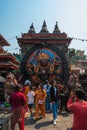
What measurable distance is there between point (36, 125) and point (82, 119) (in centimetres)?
564

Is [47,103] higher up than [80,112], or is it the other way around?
[47,103]

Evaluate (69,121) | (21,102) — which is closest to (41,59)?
(69,121)

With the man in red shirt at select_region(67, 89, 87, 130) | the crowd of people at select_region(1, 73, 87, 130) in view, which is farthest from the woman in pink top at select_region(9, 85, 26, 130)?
the man in red shirt at select_region(67, 89, 87, 130)

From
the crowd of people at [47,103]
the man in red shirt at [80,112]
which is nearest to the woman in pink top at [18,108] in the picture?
the crowd of people at [47,103]

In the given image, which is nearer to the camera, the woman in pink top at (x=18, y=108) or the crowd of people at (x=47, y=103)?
the crowd of people at (x=47, y=103)

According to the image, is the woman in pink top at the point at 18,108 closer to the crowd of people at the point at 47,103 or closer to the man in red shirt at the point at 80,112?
the crowd of people at the point at 47,103

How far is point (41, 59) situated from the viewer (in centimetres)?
3341

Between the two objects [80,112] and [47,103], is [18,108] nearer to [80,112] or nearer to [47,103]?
[80,112]

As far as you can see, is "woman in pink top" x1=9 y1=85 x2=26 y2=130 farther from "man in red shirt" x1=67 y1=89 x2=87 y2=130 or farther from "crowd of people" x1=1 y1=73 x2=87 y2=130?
"man in red shirt" x1=67 y1=89 x2=87 y2=130

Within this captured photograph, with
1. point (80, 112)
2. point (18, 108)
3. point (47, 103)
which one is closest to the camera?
point (80, 112)

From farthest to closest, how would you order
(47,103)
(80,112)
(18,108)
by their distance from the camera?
1. (47,103)
2. (18,108)
3. (80,112)

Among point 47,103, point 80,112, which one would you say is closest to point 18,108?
point 80,112

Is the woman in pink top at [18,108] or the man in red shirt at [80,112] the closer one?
the man in red shirt at [80,112]

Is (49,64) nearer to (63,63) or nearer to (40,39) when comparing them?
(63,63)
